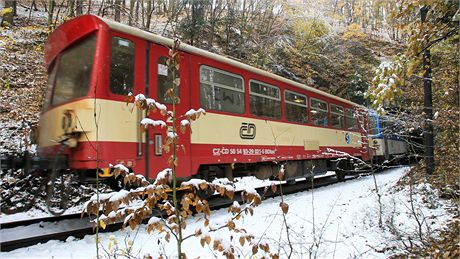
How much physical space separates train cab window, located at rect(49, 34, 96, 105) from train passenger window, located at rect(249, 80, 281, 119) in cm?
347

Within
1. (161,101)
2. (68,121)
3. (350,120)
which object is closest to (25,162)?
(68,121)

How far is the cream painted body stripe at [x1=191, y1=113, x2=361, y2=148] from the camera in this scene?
252 inches

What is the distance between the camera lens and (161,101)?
5.82 meters

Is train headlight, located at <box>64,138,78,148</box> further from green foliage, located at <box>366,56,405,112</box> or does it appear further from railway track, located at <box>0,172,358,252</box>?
green foliage, located at <box>366,56,405,112</box>

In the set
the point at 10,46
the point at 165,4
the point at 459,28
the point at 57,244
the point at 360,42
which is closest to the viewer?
the point at 459,28

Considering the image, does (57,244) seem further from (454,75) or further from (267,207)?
(454,75)

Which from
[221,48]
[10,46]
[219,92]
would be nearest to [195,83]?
[219,92]

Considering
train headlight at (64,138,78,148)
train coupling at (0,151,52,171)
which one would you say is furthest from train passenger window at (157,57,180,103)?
train coupling at (0,151,52,171)

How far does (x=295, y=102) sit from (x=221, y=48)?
10.7m

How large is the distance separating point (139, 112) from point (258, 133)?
3.09 m

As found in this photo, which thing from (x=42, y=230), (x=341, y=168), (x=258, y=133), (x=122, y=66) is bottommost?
(x=42, y=230)

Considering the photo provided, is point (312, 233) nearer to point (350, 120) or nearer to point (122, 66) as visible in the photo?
point (122, 66)

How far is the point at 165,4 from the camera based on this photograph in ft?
61.0

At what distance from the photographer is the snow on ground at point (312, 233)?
4.13m
